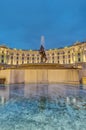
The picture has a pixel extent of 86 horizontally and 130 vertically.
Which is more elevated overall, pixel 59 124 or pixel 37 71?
pixel 37 71

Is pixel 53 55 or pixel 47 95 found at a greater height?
pixel 53 55

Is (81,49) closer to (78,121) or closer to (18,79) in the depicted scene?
(18,79)

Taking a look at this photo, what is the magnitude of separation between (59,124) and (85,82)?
14034 millimetres

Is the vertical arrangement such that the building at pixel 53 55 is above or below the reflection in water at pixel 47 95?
above

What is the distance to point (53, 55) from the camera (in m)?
74.8

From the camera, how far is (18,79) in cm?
1650

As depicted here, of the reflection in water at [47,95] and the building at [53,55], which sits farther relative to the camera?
the building at [53,55]

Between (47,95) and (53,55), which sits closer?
(47,95)

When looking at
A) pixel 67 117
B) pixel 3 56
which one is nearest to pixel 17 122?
pixel 67 117

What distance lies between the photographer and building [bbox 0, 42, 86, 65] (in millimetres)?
67375

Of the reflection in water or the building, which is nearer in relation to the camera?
the reflection in water

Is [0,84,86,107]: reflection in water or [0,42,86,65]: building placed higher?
[0,42,86,65]: building

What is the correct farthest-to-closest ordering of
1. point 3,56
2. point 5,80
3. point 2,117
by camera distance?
point 3,56 < point 5,80 < point 2,117

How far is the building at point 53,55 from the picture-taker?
67.4 m
